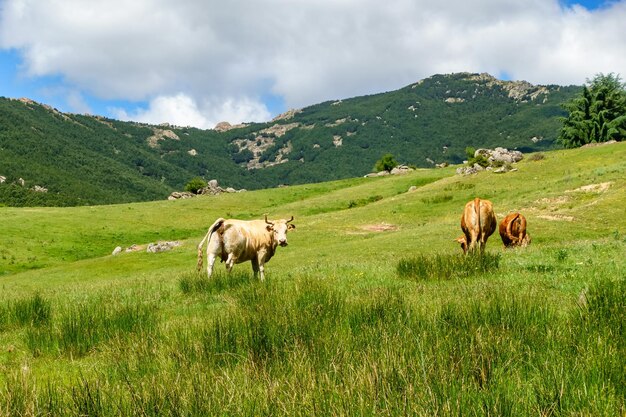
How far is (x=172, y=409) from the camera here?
3.88 m

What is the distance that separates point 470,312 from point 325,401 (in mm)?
3249

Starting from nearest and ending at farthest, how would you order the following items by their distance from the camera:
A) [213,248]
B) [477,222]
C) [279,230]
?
[213,248], [279,230], [477,222]

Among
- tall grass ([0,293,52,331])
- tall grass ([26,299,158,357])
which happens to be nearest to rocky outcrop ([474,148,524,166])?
tall grass ([0,293,52,331])

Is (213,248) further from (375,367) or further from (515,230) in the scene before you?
(515,230)

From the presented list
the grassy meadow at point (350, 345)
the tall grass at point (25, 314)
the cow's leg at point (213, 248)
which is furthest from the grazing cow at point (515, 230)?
the tall grass at point (25, 314)

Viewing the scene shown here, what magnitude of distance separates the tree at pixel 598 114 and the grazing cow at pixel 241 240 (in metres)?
83.9

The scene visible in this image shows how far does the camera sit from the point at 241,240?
17406 millimetres

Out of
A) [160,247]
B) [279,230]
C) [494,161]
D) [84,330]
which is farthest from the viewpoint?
[494,161]

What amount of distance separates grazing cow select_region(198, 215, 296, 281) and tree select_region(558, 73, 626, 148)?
83884 mm

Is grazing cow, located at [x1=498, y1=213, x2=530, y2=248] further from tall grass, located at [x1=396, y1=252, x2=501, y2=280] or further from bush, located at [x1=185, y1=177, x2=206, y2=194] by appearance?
bush, located at [x1=185, y1=177, x2=206, y2=194]

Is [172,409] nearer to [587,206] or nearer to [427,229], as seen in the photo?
[427,229]

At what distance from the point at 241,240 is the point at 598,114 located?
89.6m

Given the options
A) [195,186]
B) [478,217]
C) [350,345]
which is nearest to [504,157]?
[478,217]

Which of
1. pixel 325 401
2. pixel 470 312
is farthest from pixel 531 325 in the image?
pixel 325 401
